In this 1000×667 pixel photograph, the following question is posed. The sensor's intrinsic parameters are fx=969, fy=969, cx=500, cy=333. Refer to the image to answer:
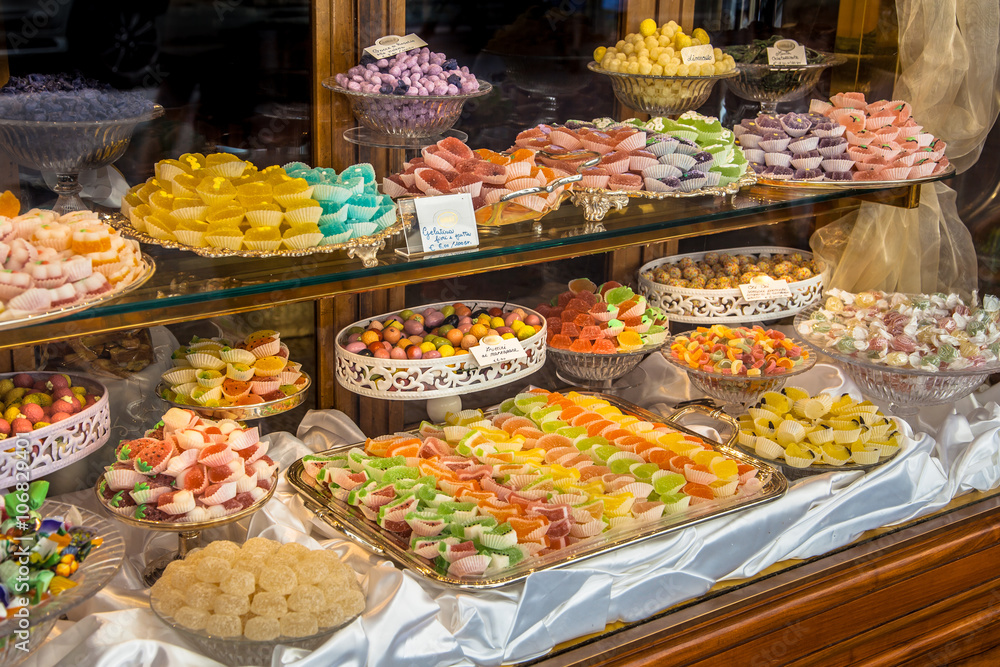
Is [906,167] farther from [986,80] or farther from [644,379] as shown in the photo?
[644,379]

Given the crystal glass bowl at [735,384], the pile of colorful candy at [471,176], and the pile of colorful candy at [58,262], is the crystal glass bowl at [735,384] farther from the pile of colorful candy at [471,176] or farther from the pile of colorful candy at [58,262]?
the pile of colorful candy at [58,262]

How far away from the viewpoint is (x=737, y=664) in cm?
163

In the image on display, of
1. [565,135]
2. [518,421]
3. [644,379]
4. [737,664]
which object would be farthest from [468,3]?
[737,664]

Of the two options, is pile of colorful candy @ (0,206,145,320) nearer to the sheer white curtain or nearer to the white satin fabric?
the white satin fabric

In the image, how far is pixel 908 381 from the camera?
2.07 meters

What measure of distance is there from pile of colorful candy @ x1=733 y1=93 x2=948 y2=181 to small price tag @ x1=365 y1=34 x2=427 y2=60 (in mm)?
741

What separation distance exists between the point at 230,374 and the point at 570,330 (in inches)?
28.7

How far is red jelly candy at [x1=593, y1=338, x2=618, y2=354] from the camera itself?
2.03m

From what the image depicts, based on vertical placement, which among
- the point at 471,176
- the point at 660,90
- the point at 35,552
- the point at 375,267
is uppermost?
the point at 660,90

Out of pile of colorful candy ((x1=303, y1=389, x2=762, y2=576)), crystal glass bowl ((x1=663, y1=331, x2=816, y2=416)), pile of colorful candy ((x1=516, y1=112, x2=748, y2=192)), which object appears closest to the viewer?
pile of colorful candy ((x1=303, y1=389, x2=762, y2=576))

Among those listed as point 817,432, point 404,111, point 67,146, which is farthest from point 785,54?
point 67,146

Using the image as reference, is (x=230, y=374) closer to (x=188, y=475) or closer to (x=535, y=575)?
(x=188, y=475)

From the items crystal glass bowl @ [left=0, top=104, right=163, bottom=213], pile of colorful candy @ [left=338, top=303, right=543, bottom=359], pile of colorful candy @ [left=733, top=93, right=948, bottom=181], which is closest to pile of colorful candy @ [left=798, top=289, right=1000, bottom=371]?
pile of colorful candy @ [left=733, top=93, right=948, bottom=181]

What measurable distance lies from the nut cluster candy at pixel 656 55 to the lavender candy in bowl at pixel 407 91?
39 centimetres
